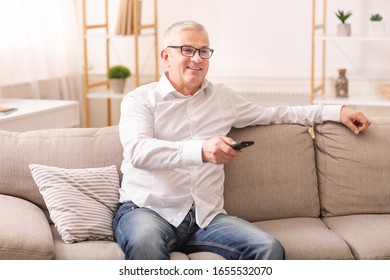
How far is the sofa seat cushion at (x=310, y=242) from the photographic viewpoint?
90.1 inches

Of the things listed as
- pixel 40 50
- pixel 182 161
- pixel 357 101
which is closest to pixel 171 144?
pixel 182 161

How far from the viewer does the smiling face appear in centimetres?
246

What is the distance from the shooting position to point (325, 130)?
8.91ft

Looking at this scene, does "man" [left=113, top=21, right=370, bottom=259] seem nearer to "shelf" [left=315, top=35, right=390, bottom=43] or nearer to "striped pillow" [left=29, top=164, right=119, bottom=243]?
"striped pillow" [left=29, top=164, right=119, bottom=243]

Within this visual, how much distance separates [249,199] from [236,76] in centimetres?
228

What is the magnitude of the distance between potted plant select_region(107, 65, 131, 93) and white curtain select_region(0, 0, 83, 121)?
0.34 metres

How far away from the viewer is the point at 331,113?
8.86 feet

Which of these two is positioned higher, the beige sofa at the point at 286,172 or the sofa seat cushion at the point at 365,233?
the beige sofa at the point at 286,172

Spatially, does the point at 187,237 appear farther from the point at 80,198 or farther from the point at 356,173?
the point at 356,173

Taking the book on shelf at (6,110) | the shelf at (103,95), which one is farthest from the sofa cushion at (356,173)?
the shelf at (103,95)

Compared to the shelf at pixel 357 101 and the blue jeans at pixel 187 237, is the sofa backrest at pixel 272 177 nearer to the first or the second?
the blue jeans at pixel 187 237

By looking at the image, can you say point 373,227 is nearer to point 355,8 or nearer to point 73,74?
point 355,8

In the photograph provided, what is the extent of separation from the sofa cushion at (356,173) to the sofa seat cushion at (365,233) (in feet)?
0.15
